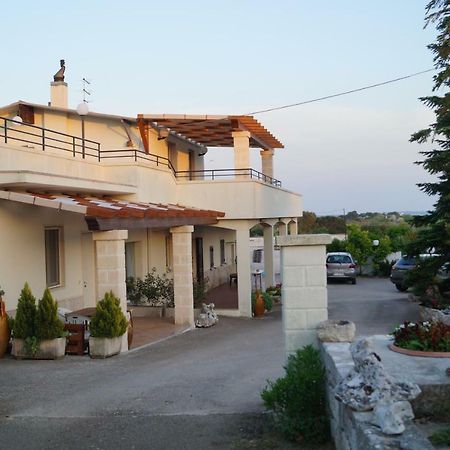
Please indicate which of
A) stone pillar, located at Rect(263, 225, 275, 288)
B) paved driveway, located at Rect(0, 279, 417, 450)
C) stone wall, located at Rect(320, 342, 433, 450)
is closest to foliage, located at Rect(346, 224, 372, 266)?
stone pillar, located at Rect(263, 225, 275, 288)

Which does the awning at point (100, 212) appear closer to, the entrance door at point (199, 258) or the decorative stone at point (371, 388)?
the decorative stone at point (371, 388)

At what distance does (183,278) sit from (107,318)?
4874mm

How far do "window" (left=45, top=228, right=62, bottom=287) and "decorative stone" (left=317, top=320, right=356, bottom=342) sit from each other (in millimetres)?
8515

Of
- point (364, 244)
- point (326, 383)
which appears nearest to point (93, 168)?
point (326, 383)

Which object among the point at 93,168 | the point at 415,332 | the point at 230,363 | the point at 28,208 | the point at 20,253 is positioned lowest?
the point at 230,363

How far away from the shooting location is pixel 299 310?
6.38 metres

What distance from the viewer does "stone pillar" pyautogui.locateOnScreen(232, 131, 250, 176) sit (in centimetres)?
1878

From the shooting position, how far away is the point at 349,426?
13.9ft

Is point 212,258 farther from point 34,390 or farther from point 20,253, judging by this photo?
point 34,390

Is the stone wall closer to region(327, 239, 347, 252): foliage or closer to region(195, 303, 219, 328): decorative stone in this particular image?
region(195, 303, 219, 328): decorative stone

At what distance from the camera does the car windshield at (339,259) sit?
2872 centimetres

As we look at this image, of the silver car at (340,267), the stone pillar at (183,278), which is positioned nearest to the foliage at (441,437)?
the stone pillar at (183,278)

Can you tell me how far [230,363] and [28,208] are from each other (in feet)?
17.4

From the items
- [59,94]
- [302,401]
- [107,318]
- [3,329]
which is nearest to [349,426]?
[302,401]
